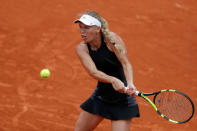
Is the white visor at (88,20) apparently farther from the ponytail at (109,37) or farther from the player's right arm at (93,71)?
the player's right arm at (93,71)

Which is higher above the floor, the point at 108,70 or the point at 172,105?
the point at 108,70

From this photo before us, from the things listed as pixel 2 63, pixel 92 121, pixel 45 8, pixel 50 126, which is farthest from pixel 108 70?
pixel 45 8

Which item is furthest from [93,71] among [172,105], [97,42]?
[172,105]

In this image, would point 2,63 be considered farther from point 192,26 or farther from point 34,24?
point 192,26

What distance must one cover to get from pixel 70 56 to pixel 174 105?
3.88m

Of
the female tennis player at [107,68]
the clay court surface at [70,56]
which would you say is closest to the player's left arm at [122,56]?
the female tennis player at [107,68]

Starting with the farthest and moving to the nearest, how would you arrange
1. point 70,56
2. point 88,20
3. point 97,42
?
point 70,56 → point 97,42 → point 88,20

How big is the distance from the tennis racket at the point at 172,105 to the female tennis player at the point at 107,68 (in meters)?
0.20

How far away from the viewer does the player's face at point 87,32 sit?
12.3 feet

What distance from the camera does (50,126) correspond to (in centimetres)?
556

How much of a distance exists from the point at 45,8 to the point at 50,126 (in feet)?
14.3

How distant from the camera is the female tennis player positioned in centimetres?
376

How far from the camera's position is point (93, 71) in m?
3.81

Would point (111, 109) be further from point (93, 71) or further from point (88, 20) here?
point (88, 20)
